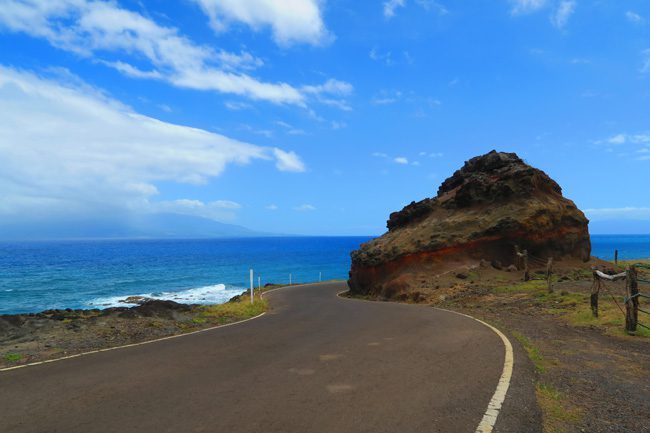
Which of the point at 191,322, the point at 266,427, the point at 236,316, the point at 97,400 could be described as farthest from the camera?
the point at 236,316

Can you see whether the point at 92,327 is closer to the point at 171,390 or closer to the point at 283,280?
the point at 171,390

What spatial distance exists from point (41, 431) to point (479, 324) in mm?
13046

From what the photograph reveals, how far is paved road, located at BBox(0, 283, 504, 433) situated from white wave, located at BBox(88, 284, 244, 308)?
40.7 m

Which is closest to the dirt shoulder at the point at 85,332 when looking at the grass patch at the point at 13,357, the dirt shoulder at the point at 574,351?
the grass patch at the point at 13,357

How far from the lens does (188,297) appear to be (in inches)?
2162

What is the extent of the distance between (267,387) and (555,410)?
4.49m

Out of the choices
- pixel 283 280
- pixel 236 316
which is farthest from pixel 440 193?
pixel 283 280

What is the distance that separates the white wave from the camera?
159ft

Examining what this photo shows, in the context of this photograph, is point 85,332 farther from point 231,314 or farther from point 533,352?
point 533,352

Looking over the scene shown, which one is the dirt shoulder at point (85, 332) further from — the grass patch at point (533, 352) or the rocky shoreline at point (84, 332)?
the grass patch at point (533, 352)

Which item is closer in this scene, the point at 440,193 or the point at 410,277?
the point at 410,277

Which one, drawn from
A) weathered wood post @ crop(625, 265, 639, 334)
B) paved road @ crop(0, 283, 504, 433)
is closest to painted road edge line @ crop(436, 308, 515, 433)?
paved road @ crop(0, 283, 504, 433)

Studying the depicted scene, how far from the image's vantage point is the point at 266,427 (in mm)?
5355

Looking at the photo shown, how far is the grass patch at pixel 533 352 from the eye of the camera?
8648mm
